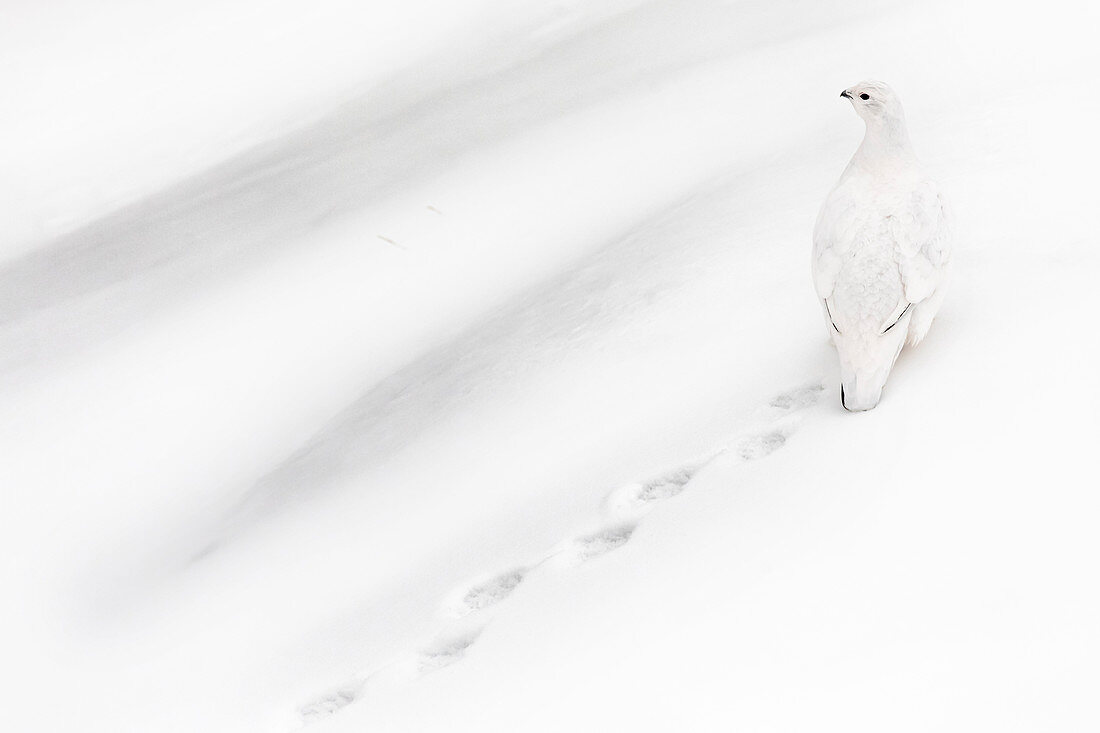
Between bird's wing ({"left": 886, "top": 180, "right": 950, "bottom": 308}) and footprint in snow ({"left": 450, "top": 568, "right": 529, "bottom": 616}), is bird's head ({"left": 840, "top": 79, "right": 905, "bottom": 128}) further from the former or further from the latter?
footprint in snow ({"left": 450, "top": 568, "right": 529, "bottom": 616})

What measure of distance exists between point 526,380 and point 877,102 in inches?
26.9

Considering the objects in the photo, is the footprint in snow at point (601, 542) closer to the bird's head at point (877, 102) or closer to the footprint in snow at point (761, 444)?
the footprint in snow at point (761, 444)

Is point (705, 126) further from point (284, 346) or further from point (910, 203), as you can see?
point (284, 346)

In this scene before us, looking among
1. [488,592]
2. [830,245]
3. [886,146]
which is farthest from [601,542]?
[886,146]

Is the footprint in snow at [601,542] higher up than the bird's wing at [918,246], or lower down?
lower down

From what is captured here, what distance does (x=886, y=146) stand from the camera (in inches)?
58.1

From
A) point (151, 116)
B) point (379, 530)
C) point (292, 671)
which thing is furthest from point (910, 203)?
point (151, 116)

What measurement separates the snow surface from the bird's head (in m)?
0.29

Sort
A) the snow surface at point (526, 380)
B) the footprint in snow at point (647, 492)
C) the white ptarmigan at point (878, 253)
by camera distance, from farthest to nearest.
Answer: the footprint in snow at point (647, 492), the white ptarmigan at point (878, 253), the snow surface at point (526, 380)

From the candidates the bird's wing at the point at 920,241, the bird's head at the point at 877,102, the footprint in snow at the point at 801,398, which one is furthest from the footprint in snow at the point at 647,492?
the bird's head at the point at 877,102

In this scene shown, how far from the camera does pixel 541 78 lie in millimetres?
2205

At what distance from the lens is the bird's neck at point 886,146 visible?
57.9 inches

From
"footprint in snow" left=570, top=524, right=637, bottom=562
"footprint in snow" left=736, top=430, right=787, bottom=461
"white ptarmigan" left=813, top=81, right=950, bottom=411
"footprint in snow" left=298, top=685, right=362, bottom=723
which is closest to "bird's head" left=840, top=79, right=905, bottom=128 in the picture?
"white ptarmigan" left=813, top=81, right=950, bottom=411

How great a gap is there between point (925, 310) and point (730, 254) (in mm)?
456
